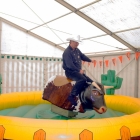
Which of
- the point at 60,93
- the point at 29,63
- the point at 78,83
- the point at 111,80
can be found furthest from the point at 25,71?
the point at 78,83

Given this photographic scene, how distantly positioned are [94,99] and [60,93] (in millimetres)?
612

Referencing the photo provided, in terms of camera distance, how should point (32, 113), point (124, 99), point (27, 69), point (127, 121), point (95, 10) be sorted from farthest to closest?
1. point (27, 69)
2. point (95, 10)
3. point (124, 99)
4. point (32, 113)
5. point (127, 121)

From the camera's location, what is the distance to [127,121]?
266 centimetres

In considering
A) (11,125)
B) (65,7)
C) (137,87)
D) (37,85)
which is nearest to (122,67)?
(137,87)

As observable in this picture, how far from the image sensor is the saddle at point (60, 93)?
3.12 metres

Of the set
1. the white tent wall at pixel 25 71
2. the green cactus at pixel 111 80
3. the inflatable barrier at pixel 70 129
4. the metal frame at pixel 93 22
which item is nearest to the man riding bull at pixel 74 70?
the inflatable barrier at pixel 70 129

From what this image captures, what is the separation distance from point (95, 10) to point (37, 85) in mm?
3984

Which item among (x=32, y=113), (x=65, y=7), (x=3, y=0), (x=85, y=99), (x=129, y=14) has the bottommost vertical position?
(x=32, y=113)

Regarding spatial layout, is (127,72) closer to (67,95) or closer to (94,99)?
(67,95)

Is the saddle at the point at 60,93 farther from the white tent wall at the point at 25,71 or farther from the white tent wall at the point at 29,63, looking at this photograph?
the white tent wall at the point at 25,71

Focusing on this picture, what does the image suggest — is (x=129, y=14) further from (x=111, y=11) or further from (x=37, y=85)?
(x=37, y=85)

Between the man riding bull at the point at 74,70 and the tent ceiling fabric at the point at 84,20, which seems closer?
the man riding bull at the point at 74,70

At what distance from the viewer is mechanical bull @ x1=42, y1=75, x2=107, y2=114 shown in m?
2.85

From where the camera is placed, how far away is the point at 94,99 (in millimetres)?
2846
